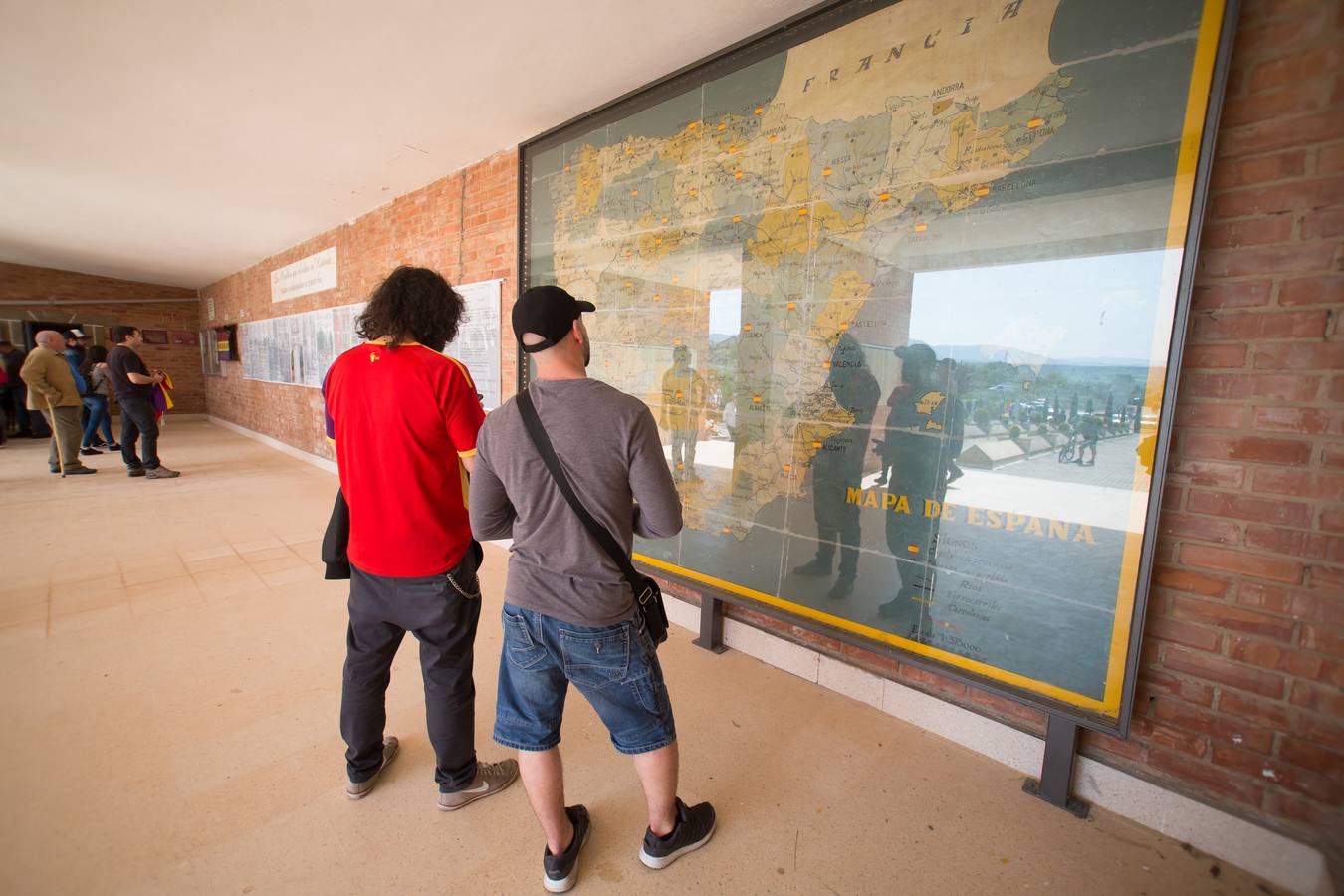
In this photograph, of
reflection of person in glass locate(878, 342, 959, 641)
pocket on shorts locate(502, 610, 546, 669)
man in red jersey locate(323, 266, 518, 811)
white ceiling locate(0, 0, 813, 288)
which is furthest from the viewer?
white ceiling locate(0, 0, 813, 288)

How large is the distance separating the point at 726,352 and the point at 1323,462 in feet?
6.28

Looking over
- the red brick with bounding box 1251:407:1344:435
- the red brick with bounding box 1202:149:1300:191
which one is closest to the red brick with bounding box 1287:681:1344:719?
the red brick with bounding box 1251:407:1344:435

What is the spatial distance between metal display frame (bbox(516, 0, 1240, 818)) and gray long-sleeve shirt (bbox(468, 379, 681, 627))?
136 centimetres

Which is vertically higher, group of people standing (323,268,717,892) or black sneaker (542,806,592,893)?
group of people standing (323,268,717,892)

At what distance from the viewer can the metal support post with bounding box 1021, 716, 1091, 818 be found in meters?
1.77

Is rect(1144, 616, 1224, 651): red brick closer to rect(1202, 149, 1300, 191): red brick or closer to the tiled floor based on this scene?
the tiled floor

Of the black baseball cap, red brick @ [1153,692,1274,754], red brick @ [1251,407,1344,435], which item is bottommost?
red brick @ [1153,692,1274,754]

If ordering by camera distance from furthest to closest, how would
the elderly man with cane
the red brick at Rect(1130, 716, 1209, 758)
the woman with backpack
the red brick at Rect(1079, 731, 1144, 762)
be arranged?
the woman with backpack
the elderly man with cane
the red brick at Rect(1079, 731, 1144, 762)
the red brick at Rect(1130, 716, 1209, 758)

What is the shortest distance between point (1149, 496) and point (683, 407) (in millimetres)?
1850

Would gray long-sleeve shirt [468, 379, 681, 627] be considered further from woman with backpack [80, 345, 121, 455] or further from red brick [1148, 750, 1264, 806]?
woman with backpack [80, 345, 121, 455]

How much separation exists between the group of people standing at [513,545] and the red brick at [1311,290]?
1.72 meters

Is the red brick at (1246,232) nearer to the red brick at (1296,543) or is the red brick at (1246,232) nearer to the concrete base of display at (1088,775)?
the red brick at (1296,543)

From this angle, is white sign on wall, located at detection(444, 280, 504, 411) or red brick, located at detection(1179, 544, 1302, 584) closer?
red brick, located at detection(1179, 544, 1302, 584)

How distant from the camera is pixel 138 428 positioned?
20.6 feet
